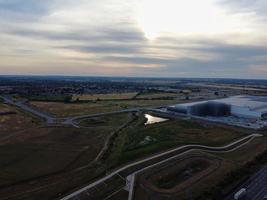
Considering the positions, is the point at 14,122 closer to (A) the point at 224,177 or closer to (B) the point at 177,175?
(B) the point at 177,175

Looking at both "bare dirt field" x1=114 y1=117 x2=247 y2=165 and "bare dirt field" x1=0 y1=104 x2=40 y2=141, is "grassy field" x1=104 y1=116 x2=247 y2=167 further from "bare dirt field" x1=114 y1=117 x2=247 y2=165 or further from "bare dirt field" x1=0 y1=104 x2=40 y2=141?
"bare dirt field" x1=0 y1=104 x2=40 y2=141

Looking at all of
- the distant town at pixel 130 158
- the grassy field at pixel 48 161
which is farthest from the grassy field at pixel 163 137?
the grassy field at pixel 48 161

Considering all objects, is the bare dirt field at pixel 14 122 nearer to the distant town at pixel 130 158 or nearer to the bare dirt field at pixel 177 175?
the distant town at pixel 130 158

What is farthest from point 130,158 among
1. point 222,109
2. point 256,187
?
point 222,109

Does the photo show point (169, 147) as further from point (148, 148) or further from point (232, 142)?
point (232, 142)

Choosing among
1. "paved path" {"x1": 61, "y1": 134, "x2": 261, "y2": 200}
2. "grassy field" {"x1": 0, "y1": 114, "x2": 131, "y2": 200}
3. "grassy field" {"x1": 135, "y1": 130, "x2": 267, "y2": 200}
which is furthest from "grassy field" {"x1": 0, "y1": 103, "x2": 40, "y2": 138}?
"grassy field" {"x1": 135, "y1": 130, "x2": 267, "y2": 200}
